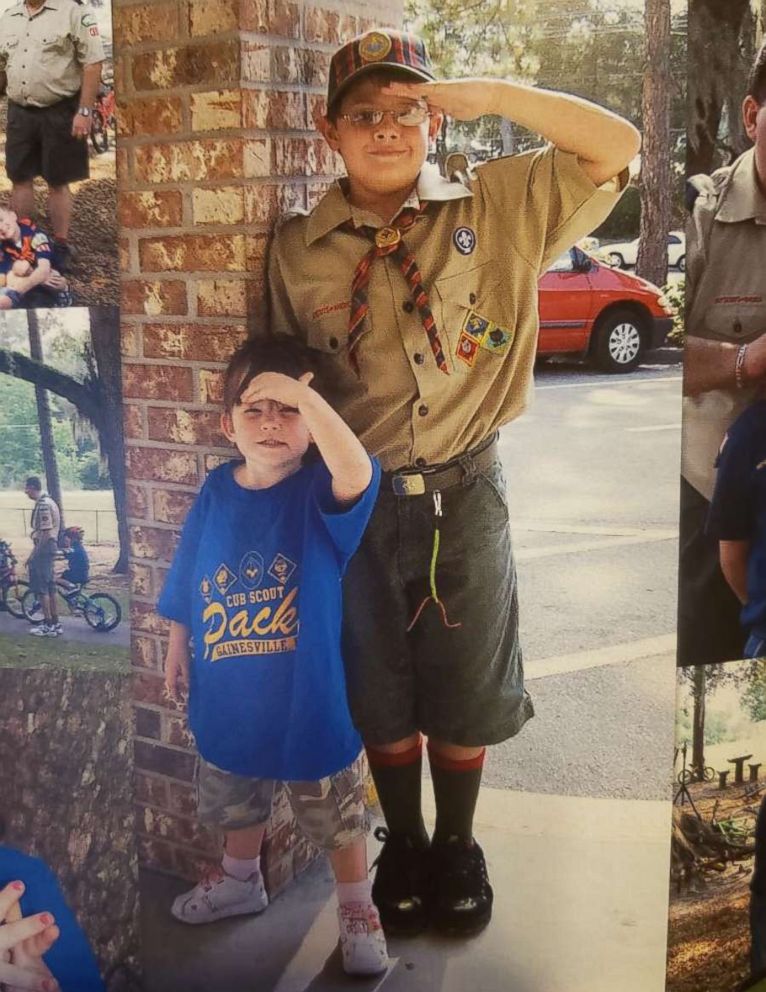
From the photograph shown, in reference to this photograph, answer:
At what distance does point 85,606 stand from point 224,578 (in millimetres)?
351

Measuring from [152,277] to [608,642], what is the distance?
1250 mm

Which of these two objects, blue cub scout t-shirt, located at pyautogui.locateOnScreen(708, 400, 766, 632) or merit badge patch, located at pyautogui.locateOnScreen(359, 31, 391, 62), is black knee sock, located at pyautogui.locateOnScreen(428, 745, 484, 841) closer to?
blue cub scout t-shirt, located at pyautogui.locateOnScreen(708, 400, 766, 632)

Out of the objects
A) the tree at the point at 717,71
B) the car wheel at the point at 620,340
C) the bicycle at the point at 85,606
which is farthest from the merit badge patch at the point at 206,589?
the tree at the point at 717,71

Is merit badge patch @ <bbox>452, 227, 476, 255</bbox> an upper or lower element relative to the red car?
upper

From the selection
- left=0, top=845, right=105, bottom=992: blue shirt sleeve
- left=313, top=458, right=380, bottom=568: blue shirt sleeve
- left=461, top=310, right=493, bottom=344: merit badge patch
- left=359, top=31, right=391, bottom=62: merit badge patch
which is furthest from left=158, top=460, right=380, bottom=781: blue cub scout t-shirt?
left=359, top=31, right=391, bottom=62: merit badge patch

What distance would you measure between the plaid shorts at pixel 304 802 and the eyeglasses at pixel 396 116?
133cm

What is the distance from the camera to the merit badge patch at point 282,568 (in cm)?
250

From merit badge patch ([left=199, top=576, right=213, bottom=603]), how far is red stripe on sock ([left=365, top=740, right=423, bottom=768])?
0.48 m

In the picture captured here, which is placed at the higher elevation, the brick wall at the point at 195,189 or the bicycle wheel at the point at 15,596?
the brick wall at the point at 195,189

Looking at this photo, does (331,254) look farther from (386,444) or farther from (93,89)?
(93,89)

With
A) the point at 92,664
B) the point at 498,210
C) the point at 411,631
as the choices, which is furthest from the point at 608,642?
the point at 92,664

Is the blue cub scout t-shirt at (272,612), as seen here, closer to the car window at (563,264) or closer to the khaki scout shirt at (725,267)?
the car window at (563,264)

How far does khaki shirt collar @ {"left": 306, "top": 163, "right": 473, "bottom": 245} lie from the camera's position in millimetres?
2357

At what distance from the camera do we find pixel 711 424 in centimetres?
256
